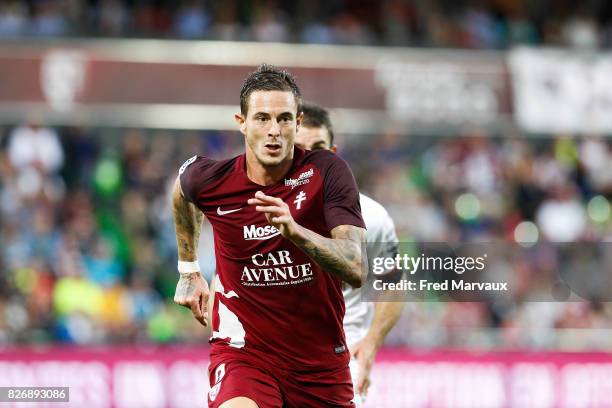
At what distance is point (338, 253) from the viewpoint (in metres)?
4.68

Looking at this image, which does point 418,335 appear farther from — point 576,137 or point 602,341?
point 576,137

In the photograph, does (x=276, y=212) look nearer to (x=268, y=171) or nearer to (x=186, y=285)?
(x=268, y=171)

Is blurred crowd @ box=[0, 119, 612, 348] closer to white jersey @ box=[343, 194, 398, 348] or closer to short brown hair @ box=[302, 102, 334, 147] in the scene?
white jersey @ box=[343, 194, 398, 348]

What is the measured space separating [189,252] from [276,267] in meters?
0.75

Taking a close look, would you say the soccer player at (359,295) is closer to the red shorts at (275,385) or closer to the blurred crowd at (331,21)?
the red shorts at (275,385)

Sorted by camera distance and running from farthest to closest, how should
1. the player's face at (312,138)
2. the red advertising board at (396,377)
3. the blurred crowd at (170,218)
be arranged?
the blurred crowd at (170,218) < the red advertising board at (396,377) < the player's face at (312,138)

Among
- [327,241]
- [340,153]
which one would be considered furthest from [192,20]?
[327,241]

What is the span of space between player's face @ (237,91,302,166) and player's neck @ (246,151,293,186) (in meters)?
0.11

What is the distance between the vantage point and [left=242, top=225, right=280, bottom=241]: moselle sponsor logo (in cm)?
520

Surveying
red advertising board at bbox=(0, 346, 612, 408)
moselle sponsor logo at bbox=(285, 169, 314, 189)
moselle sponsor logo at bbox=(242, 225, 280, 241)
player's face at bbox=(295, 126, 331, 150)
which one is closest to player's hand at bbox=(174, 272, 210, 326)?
moselle sponsor logo at bbox=(242, 225, 280, 241)

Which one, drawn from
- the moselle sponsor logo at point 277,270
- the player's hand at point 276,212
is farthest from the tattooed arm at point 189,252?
the player's hand at point 276,212

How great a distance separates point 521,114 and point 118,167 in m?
6.54

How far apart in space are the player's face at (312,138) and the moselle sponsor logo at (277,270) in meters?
1.46

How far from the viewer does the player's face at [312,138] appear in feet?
21.6
